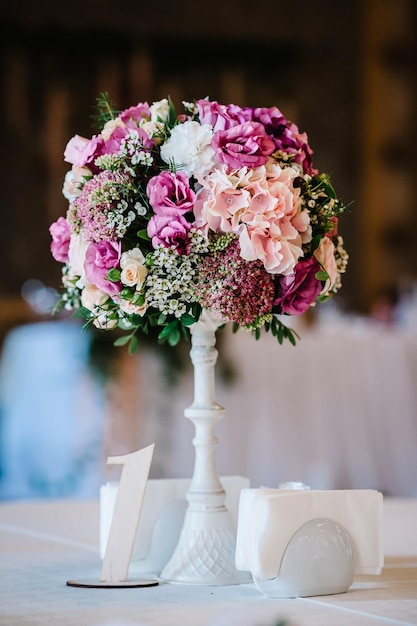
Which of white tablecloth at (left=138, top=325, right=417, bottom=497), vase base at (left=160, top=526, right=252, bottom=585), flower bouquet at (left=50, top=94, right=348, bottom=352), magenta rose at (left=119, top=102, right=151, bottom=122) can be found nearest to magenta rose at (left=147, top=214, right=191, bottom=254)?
flower bouquet at (left=50, top=94, right=348, bottom=352)

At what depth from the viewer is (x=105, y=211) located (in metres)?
1.33

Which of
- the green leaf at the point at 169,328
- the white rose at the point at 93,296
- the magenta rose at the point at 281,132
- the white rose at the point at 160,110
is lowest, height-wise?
the green leaf at the point at 169,328

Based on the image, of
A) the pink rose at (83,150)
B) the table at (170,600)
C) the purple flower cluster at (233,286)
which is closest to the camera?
the table at (170,600)

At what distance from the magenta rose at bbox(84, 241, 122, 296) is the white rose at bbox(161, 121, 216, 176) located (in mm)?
135

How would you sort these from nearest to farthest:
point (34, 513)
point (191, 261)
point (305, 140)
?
point (191, 261) → point (305, 140) → point (34, 513)

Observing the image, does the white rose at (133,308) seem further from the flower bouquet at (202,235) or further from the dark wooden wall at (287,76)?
the dark wooden wall at (287,76)

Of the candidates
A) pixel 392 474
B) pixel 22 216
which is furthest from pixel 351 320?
pixel 22 216

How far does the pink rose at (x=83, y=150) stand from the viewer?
4.59 ft

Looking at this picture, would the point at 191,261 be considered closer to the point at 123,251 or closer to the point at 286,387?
the point at 123,251

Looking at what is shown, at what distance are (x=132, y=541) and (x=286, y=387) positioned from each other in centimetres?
288

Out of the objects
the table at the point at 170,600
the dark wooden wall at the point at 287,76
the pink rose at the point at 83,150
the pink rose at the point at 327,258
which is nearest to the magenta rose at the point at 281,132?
the pink rose at the point at 327,258

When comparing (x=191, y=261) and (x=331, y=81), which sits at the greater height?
(x=331, y=81)

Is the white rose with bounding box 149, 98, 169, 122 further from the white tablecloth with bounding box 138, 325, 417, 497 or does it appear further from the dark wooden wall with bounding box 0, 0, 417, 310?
the dark wooden wall with bounding box 0, 0, 417, 310

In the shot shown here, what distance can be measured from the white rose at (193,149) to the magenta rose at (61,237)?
8.6 inches
